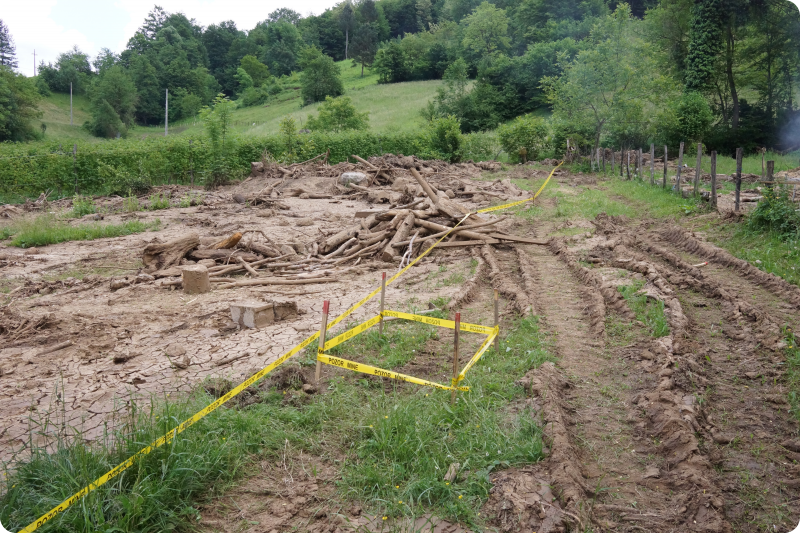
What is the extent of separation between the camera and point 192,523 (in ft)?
12.0

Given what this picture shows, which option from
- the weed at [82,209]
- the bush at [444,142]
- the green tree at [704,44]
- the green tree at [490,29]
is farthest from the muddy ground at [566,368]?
the green tree at [490,29]

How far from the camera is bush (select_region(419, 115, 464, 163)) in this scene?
3609 cm

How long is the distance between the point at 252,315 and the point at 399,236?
5102 millimetres

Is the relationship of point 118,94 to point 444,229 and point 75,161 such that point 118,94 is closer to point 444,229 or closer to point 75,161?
point 75,161

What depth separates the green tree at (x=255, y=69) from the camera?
91.8 m

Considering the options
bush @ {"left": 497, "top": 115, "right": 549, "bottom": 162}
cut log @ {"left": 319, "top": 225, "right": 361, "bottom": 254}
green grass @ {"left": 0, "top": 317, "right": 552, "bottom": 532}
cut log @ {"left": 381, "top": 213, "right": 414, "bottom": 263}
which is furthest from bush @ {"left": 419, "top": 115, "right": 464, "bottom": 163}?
green grass @ {"left": 0, "top": 317, "right": 552, "bottom": 532}

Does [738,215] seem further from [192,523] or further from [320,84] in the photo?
[320,84]

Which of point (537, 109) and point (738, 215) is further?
point (537, 109)

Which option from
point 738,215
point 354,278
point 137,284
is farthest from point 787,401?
point 137,284

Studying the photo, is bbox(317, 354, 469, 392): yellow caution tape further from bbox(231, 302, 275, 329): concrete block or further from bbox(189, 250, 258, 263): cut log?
bbox(189, 250, 258, 263): cut log

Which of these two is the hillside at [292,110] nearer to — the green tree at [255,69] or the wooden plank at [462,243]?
the green tree at [255,69]

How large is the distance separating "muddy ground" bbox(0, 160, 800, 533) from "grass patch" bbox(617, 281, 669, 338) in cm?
11

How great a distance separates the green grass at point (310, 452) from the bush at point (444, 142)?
31.6 metres

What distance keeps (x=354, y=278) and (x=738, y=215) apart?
851 cm
